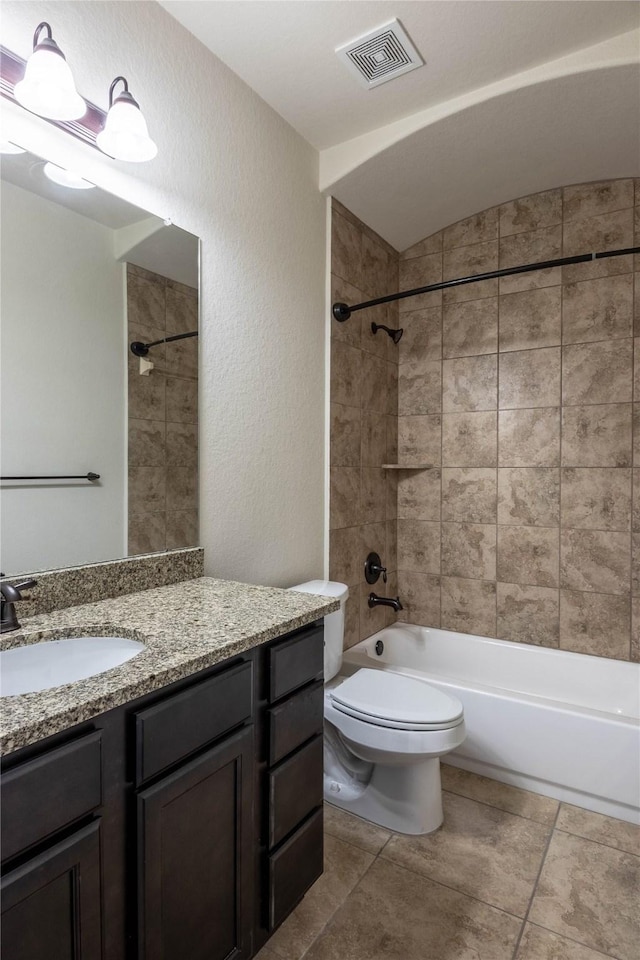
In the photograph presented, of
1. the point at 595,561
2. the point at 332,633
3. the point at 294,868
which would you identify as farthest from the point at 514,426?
the point at 294,868

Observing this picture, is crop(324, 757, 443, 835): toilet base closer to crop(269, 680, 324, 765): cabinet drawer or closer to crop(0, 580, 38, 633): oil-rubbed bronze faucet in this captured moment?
crop(269, 680, 324, 765): cabinet drawer

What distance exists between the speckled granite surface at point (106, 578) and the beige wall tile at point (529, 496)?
1.69m

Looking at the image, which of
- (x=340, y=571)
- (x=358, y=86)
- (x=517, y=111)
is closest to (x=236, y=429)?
(x=340, y=571)

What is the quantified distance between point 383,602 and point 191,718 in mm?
1739

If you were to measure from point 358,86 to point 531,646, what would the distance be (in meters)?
2.59

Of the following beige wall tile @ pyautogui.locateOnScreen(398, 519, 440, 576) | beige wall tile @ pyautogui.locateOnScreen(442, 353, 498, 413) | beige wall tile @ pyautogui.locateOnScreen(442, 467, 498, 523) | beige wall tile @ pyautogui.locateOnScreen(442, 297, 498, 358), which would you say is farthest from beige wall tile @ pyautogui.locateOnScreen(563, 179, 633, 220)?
beige wall tile @ pyautogui.locateOnScreen(398, 519, 440, 576)

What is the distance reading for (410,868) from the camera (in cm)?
166

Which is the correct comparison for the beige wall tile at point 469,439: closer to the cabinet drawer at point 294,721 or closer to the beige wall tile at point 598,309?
the beige wall tile at point 598,309

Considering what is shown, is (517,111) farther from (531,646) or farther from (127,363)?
(531,646)

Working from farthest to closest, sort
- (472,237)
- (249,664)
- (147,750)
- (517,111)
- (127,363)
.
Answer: (472,237), (517,111), (127,363), (249,664), (147,750)

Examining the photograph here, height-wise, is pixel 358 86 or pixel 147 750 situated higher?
pixel 358 86

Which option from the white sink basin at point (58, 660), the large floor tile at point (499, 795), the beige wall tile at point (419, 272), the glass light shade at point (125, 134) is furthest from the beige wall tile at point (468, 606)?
the glass light shade at point (125, 134)

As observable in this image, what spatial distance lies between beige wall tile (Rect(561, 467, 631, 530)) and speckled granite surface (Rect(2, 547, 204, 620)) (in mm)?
1836

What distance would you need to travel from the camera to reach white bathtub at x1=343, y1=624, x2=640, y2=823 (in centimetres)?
190
